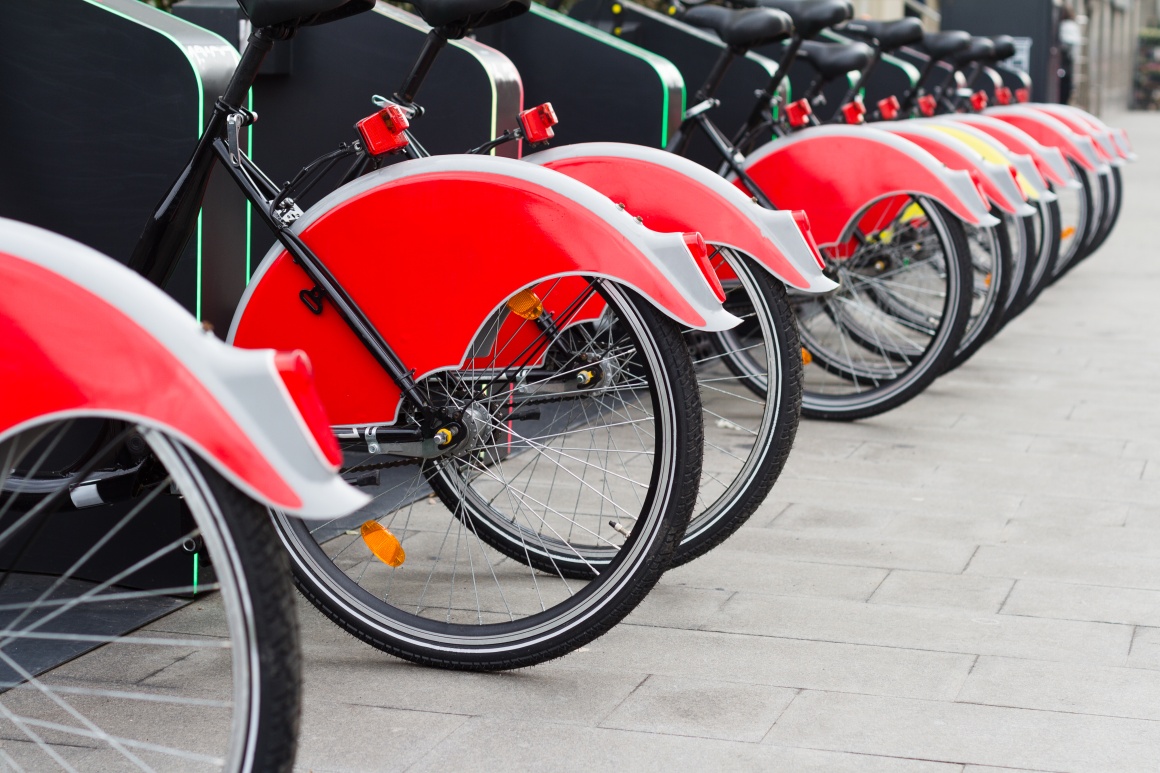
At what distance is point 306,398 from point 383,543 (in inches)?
43.3

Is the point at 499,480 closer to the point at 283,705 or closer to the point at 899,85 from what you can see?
the point at 283,705

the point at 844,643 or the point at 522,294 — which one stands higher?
the point at 522,294

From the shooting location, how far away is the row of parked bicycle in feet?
6.42

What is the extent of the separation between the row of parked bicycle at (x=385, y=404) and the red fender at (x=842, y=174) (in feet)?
3.69

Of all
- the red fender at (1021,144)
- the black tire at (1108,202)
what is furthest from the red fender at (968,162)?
the black tire at (1108,202)

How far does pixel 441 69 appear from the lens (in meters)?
4.34

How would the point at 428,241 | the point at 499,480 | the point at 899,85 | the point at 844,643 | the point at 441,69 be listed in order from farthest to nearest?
1. the point at 899,85
2. the point at 441,69
3. the point at 499,480
4. the point at 844,643
5. the point at 428,241

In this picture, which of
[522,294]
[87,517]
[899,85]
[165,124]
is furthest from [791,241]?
[899,85]

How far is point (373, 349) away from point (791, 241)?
3.70 feet

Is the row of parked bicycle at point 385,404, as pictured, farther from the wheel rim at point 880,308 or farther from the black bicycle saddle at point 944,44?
the black bicycle saddle at point 944,44

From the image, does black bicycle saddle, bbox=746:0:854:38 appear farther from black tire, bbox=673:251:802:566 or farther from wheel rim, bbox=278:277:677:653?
wheel rim, bbox=278:277:677:653

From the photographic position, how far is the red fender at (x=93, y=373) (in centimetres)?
191

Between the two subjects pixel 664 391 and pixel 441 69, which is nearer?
pixel 664 391

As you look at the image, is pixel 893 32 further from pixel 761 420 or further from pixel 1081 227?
pixel 761 420
